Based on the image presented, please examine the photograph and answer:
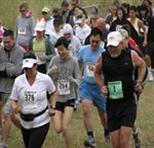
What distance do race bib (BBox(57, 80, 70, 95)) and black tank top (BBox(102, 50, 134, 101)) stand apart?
1.30 m

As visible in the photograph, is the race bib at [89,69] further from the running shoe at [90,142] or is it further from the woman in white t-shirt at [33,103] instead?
the woman in white t-shirt at [33,103]

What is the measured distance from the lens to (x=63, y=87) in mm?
9766

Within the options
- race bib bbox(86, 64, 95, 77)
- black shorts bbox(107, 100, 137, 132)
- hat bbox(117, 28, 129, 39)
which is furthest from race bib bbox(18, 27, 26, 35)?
black shorts bbox(107, 100, 137, 132)

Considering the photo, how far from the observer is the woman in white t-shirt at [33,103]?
8.19m

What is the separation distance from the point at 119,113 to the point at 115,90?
13.0 inches

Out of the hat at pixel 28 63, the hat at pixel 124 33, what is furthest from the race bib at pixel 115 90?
the hat at pixel 28 63

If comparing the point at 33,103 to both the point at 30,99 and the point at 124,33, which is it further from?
the point at 124,33

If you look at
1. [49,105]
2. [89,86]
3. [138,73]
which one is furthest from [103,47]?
[49,105]

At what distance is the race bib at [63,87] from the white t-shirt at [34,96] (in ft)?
4.61

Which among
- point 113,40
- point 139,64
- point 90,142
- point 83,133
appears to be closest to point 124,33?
point 139,64

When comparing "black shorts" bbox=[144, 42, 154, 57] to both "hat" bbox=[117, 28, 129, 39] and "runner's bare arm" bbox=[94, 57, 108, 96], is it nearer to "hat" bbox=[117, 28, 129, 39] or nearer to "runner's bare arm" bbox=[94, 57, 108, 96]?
"hat" bbox=[117, 28, 129, 39]

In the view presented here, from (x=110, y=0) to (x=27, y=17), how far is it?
1426cm

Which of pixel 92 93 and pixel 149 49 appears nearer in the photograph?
pixel 92 93

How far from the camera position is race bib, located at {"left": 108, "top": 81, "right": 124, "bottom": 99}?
8508 millimetres
